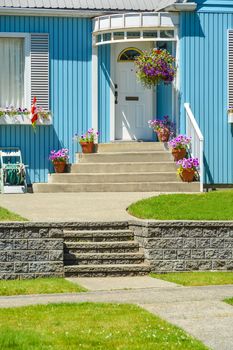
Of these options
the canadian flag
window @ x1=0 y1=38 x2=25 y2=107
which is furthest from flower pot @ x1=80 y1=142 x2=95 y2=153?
window @ x1=0 y1=38 x2=25 y2=107

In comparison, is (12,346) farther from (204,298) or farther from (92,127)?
(92,127)

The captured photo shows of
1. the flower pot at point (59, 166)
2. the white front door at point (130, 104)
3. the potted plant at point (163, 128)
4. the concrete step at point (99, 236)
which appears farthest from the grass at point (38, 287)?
the white front door at point (130, 104)

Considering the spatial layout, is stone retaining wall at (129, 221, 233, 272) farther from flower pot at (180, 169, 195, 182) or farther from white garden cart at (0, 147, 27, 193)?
white garden cart at (0, 147, 27, 193)

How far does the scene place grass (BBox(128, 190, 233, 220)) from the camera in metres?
14.5

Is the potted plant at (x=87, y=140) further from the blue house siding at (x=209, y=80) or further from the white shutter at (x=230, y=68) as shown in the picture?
the white shutter at (x=230, y=68)

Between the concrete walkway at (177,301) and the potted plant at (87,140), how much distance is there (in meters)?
8.19

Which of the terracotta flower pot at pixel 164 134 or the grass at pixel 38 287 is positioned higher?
the terracotta flower pot at pixel 164 134

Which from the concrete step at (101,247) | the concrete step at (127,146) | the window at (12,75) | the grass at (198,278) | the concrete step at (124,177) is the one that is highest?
the window at (12,75)

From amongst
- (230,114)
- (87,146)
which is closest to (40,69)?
(87,146)

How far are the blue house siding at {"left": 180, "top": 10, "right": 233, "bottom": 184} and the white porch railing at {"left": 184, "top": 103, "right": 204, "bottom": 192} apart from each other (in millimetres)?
229

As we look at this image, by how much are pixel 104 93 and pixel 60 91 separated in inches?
39.7

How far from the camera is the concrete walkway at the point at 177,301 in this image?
9.15 m

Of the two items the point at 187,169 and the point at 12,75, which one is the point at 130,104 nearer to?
the point at 12,75

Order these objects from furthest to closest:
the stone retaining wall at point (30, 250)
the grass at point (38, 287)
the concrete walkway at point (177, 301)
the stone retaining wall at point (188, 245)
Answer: the stone retaining wall at point (188, 245) → the stone retaining wall at point (30, 250) → the grass at point (38, 287) → the concrete walkway at point (177, 301)
